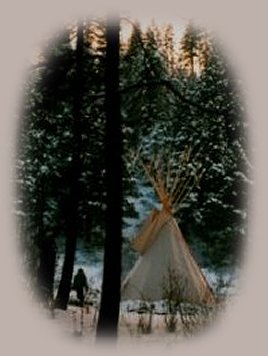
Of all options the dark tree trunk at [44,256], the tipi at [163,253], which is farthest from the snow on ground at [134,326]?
the tipi at [163,253]

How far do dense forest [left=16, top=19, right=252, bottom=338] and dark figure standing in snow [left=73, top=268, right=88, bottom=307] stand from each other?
0.18 meters

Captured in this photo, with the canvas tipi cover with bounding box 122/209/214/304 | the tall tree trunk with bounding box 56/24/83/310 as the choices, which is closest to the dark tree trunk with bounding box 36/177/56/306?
the tall tree trunk with bounding box 56/24/83/310

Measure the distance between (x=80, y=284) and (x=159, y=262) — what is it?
4.19 metres

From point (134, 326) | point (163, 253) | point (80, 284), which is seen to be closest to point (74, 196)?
point (80, 284)

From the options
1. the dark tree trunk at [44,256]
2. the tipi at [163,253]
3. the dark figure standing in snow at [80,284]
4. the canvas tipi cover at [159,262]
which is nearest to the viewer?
the dark figure standing in snow at [80,284]

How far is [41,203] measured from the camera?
10.7 metres

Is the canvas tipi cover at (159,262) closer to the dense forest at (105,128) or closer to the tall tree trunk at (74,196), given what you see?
the dense forest at (105,128)

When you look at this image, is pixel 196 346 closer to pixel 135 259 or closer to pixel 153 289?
pixel 153 289

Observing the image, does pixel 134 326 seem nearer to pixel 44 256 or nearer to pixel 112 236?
pixel 112 236

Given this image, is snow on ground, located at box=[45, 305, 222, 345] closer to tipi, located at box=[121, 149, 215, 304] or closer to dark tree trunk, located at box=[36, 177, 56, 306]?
dark tree trunk, located at box=[36, 177, 56, 306]

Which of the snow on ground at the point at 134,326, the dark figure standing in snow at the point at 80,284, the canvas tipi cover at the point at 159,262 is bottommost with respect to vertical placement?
the snow on ground at the point at 134,326

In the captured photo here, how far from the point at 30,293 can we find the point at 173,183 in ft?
13.7

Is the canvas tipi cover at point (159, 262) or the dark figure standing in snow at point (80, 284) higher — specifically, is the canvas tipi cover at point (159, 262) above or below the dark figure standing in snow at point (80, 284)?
above

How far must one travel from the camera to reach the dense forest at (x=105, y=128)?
1049 cm
